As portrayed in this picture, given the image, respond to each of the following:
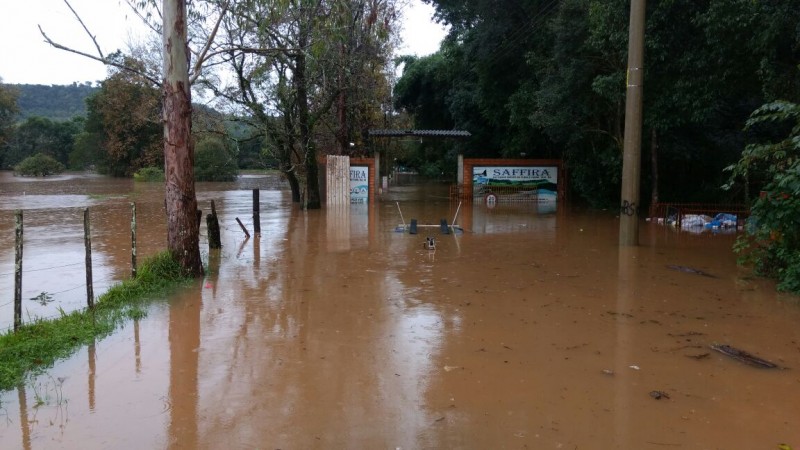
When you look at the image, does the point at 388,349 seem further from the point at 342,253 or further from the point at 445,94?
the point at 445,94

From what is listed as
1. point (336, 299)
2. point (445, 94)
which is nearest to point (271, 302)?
point (336, 299)

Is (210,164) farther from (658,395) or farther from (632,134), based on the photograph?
(658,395)

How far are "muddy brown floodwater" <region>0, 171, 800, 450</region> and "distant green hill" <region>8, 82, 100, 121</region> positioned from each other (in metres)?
101

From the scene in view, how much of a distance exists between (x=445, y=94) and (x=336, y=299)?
30526 millimetres

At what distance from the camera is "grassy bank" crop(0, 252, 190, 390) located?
5736 millimetres

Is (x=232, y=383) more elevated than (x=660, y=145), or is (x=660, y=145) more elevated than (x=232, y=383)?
(x=660, y=145)

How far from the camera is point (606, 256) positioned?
40.6 feet

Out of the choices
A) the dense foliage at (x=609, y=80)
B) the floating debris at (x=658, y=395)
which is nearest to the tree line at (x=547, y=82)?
the dense foliage at (x=609, y=80)

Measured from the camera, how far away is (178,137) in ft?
31.3

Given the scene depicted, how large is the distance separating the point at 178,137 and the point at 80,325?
3.63 metres

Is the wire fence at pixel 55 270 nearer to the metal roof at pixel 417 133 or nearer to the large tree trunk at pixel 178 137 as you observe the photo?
the large tree trunk at pixel 178 137

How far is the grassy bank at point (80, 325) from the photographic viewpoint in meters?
5.74

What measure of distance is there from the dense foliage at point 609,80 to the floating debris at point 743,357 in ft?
22.2

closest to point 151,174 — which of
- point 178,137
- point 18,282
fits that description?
point 178,137
